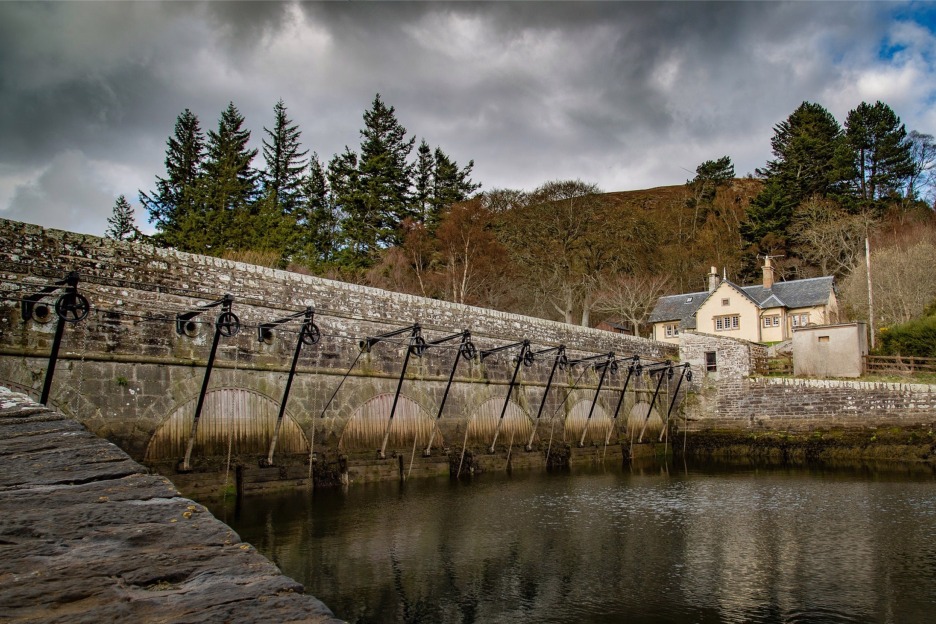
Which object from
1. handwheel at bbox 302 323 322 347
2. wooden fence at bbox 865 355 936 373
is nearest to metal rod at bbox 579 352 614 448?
wooden fence at bbox 865 355 936 373

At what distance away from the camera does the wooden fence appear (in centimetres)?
2541

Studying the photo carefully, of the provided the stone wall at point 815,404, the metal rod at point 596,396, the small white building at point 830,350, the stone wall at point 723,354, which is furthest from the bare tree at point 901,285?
the metal rod at point 596,396

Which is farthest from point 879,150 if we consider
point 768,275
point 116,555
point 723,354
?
point 116,555

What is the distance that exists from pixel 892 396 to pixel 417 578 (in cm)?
2043

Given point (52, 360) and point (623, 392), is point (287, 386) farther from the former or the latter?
point (623, 392)

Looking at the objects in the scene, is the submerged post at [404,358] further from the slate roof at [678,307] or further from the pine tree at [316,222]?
the slate roof at [678,307]

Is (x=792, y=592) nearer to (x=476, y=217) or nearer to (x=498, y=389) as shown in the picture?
(x=498, y=389)

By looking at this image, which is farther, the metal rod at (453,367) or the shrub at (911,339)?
the shrub at (911,339)

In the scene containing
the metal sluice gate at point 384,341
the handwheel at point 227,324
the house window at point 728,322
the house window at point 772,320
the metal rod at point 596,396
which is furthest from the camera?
Answer: the house window at point 728,322

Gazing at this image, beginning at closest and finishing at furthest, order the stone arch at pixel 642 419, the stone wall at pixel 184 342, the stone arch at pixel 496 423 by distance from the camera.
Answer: the stone wall at pixel 184 342 → the stone arch at pixel 496 423 → the stone arch at pixel 642 419

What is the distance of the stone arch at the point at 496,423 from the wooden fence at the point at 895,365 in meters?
15.0

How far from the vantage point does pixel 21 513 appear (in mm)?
2529

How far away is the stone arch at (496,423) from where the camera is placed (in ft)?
61.3

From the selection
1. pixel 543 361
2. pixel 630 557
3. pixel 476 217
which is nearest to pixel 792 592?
pixel 630 557
